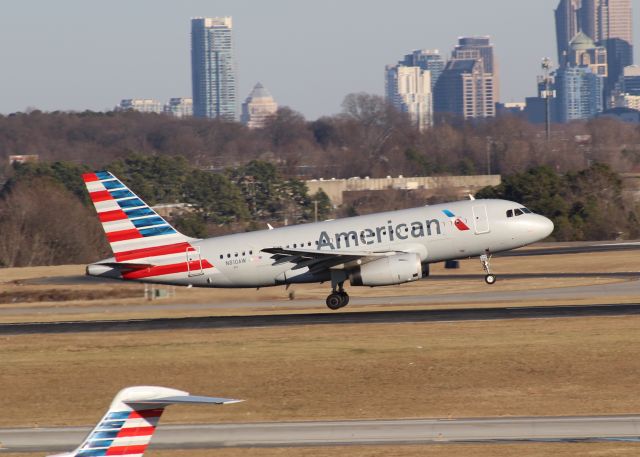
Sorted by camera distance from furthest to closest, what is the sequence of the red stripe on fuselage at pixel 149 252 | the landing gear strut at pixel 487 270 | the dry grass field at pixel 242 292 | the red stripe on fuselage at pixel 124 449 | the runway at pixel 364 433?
the dry grass field at pixel 242 292, the red stripe on fuselage at pixel 149 252, the landing gear strut at pixel 487 270, the runway at pixel 364 433, the red stripe on fuselage at pixel 124 449

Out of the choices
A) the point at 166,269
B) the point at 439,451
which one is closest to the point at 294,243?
the point at 166,269

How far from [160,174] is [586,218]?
171ft

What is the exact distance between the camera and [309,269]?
45.7 m

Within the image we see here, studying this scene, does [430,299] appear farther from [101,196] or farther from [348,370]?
[348,370]

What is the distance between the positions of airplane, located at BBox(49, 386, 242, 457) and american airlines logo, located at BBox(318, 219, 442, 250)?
30.7 m

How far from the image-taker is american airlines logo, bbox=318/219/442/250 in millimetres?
45469

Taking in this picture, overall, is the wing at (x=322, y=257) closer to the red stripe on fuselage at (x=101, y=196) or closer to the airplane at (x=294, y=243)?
the airplane at (x=294, y=243)

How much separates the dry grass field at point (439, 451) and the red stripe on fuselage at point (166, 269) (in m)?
22.1

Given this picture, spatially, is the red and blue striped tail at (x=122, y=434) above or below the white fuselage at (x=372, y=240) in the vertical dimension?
below

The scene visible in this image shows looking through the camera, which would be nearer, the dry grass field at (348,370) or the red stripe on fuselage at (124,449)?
the red stripe on fuselage at (124,449)

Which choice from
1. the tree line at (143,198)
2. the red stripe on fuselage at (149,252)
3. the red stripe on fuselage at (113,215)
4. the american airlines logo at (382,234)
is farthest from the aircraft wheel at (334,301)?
the tree line at (143,198)

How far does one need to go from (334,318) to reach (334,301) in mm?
3219

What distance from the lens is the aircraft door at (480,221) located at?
150 feet

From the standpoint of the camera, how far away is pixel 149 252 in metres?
46.1
